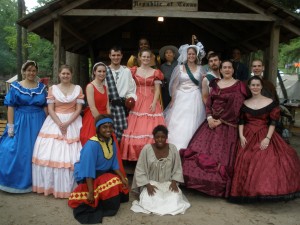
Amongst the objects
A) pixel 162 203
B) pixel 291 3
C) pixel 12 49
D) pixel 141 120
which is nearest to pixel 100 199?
pixel 162 203

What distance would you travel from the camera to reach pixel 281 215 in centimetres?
413

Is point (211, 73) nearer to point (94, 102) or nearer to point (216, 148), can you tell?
point (216, 148)

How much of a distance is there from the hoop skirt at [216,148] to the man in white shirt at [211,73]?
0.19 meters

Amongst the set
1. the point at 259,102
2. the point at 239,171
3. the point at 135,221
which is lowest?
the point at 135,221

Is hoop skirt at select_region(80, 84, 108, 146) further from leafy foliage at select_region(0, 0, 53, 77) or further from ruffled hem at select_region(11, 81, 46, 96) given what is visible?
leafy foliage at select_region(0, 0, 53, 77)

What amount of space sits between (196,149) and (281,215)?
4.61 feet

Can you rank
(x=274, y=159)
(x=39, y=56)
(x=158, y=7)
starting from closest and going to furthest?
(x=274, y=159) → (x=158, y=7) → (x=39, y=56)

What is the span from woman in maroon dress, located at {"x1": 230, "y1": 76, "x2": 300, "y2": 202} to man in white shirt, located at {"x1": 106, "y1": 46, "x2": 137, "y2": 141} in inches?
69.8

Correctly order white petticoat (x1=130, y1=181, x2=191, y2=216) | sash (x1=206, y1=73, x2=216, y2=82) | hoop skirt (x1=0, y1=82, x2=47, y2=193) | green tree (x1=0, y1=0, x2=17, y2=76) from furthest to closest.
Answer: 1. green tree (x1=0, y1=0, x2=17, y2=76)
2. sash (x1=206, y1=73, x2=216, y2=82)
3. hoop skirt (x1=0, y1=82, x2=47, y2=193)
4. white petticoat (x1=130, y1=181, x2=191, y2=216)

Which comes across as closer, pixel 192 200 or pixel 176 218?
pixel 176 218

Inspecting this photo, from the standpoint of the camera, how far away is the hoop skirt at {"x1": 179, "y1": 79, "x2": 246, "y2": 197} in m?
4.50

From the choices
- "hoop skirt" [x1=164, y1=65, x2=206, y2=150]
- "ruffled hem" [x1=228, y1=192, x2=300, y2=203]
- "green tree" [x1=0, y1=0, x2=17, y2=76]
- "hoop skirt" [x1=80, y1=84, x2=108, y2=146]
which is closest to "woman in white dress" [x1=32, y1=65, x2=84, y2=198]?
"hoop skirt" [x1=80, y1=84, x2=108, y2=146]

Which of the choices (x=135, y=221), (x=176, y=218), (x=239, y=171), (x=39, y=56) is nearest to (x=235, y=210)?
(x=239, y=171)

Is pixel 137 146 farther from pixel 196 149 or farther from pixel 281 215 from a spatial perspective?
pixel 281 215
